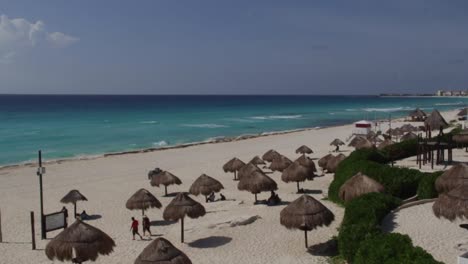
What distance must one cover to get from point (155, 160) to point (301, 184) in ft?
49.4

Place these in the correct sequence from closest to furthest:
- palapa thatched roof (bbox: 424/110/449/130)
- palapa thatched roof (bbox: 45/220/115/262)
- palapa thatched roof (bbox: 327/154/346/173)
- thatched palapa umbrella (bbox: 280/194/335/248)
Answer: palapa thatched roof (bbox: 45/220/115/262) < thatched palapa umbrella (bbox: 280/194/335/248) < palapa thatched roof (bbox: 327/154/346/173) < palapa thatched roof (bbox: 424/110/449/130)

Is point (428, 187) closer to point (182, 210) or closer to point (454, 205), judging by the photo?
point (454, 205)

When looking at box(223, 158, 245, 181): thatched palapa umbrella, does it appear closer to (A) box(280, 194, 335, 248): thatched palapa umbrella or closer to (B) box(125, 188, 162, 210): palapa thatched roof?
(B) box(125, 188, 162, 210): palapa thatched roof

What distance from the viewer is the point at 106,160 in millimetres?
34750

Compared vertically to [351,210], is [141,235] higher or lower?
lower

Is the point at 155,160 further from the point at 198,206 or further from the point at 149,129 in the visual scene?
the point at 149,129

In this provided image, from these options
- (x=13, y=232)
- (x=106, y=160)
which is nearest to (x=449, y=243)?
(x=13, y=232)

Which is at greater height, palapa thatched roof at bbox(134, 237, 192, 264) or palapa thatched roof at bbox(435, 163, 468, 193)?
palapa thatched roof at bbox(435, 163, 468, 193)

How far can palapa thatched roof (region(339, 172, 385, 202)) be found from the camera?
14641 millimetres

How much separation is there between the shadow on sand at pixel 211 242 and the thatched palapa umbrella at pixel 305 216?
2.13 m

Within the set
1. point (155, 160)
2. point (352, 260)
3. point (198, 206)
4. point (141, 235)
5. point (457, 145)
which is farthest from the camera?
point (155, 160)

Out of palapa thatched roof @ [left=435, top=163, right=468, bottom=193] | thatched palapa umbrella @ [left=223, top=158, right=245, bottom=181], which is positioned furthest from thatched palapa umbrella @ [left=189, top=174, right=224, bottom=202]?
palapa thatched roof @ [left=435, top=163, right=468, bottom=193]

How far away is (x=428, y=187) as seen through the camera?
14.9m

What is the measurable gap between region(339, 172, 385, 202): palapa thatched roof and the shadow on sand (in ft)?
13.9
